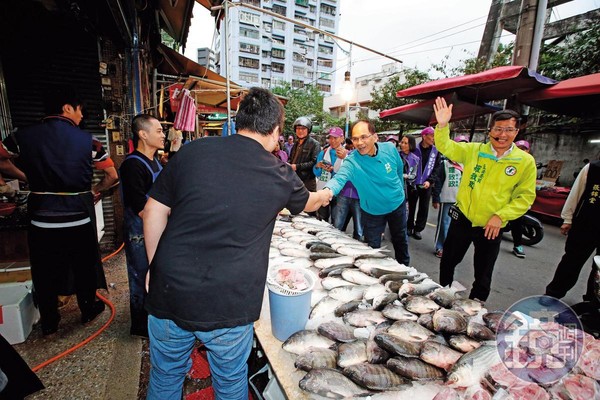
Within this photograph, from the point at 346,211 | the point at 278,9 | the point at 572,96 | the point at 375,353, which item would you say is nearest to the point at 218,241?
the point at 375,353

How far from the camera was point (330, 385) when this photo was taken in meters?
1.44

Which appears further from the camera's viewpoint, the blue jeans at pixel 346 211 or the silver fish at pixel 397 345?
the blue jeans at pixel 346 211

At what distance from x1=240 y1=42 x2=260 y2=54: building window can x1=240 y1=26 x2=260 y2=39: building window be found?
167 centimetres

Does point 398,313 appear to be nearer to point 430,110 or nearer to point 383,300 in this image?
point 383,300

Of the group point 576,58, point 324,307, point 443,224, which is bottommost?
point 443,224

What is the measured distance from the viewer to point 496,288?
4.32m

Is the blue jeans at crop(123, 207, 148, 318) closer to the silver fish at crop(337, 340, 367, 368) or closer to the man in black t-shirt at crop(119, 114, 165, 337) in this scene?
the man in black t-shirt at crop(119, 114, 165, 337)

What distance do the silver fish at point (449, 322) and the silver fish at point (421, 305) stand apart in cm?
11

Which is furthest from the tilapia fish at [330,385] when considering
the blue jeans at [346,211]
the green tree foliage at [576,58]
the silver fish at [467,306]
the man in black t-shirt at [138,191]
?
the green tree foliage at [576,58]

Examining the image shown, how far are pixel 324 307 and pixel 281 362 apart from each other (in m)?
0.58

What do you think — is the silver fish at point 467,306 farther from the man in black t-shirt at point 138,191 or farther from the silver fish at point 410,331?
the man in black t-shirt at point 138,191

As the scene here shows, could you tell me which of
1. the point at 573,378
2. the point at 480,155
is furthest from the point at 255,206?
the point at 480,155

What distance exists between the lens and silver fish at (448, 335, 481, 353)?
66.4 inches

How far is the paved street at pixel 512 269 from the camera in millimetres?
4145
